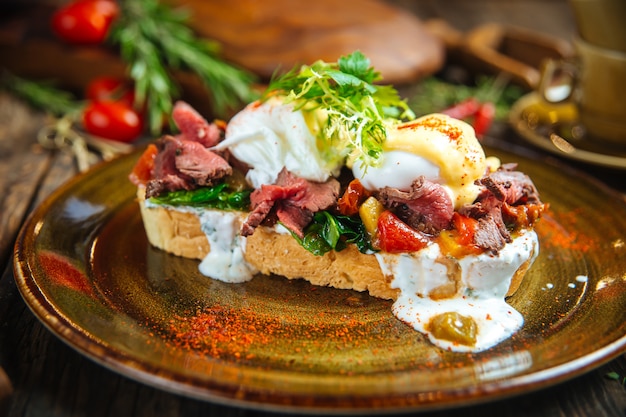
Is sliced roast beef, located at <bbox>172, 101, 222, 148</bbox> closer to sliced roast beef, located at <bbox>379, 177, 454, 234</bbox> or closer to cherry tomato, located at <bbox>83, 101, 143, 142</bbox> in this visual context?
sliced roast beef, located at <bbox>379, 177, 454, 234</bbox>

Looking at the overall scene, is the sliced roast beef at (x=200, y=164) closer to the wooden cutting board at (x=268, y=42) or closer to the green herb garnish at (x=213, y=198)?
the green herb garnish at (x=213, y=198)

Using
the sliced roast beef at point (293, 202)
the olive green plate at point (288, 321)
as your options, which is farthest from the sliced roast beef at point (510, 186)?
the sliced roast beef at point (293, 202)

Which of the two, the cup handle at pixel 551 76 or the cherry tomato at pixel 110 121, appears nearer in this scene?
the cup handle at pixel 551 76

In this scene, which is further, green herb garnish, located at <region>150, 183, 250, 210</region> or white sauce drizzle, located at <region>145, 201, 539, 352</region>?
green herb garnish, located at <region>150, 183, 250, 210</region>

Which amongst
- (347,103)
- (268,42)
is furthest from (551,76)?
(347,103)

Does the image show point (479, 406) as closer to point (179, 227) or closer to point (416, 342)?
point (416, 342)

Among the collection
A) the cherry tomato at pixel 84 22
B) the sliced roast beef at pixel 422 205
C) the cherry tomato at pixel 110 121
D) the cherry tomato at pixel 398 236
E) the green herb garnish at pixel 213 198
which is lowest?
the cherry tomato at pixel 110 121

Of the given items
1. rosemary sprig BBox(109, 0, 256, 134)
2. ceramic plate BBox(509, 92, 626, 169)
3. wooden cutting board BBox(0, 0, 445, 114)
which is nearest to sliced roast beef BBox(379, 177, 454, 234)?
ceramic plate BBox(509, 92, 626, 169)

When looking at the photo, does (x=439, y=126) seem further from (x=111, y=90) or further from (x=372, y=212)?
Answer: (x=111, y=90)
